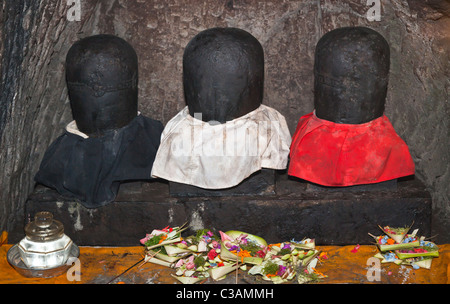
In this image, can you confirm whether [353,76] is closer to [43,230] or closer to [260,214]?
[260,214]

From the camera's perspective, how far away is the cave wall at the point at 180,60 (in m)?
4.76

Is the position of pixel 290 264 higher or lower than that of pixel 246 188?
lower

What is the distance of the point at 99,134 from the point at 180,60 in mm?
1193

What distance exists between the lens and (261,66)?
4.60 metres

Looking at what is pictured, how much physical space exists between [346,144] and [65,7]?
245 centimetres

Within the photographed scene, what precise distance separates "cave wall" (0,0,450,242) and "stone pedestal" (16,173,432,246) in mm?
580

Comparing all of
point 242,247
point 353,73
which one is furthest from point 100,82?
point 353,73

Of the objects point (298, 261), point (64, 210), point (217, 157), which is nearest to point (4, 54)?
point (64, 210)

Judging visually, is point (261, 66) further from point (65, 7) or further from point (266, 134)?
point (65, 7)

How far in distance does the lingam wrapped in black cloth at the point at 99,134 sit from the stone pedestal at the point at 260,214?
139mm

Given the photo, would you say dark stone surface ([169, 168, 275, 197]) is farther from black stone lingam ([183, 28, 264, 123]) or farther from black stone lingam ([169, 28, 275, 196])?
black stone lingam ([183, 28, 264, 123])

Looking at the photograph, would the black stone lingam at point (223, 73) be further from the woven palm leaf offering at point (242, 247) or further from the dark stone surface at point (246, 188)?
the woven palm leaf offering at point (242, 247)

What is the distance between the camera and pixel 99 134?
4.76 metres

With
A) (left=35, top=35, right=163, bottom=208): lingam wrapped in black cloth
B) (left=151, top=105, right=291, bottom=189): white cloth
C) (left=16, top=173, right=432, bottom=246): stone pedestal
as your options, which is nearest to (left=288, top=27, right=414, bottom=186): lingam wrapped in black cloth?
(left=16, top=173, right=432, bottom=246): stone pedestal
